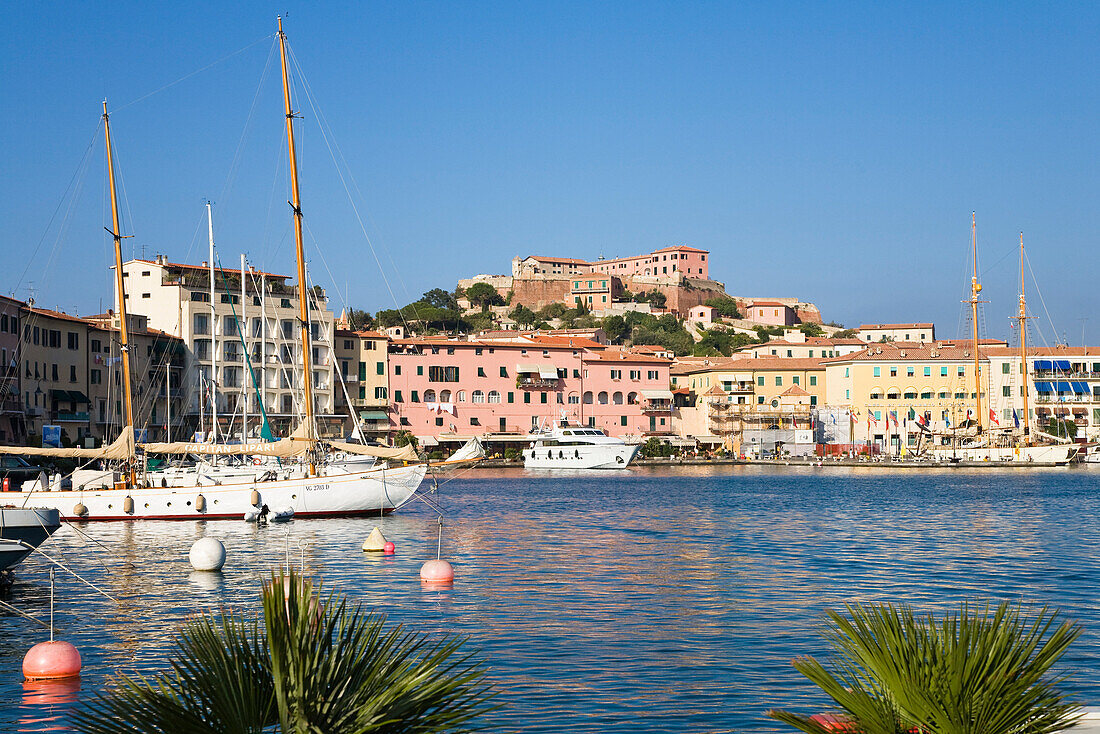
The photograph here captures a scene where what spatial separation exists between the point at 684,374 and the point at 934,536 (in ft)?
261

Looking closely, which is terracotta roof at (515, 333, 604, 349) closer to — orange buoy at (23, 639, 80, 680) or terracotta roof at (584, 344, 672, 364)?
terracotta roof at (584, 344, 672, 364)

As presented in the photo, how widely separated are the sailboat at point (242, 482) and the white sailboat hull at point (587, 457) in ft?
160

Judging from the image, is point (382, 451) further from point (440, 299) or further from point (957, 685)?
point (440, 299)

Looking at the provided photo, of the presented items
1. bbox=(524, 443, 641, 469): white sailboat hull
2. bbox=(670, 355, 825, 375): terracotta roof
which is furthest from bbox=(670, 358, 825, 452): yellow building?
bbox=(524, 443, 641, 469): white sailboat hull

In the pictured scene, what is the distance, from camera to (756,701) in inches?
580

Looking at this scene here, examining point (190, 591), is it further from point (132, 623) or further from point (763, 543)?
point (763, 543)

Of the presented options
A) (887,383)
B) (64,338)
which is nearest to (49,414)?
(64,338)

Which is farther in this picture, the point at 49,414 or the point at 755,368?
the point at 755,368

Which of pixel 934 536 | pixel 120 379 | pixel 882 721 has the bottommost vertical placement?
pixel 934 536

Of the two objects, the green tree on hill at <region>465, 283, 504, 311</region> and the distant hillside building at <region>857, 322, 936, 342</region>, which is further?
the green tree on hill at <region>465, 283, 504, 311</region>

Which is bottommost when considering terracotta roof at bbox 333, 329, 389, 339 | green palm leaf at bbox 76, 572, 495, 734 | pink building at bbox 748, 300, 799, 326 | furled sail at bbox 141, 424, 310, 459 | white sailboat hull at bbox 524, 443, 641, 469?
white sailboat hull at bbox 524, 443, 641, 469

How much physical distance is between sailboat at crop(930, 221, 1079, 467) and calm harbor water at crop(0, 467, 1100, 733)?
4227cm

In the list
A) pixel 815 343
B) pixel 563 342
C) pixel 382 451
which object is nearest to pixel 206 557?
pixel 382 451

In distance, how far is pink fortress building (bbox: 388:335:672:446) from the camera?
99125mm
